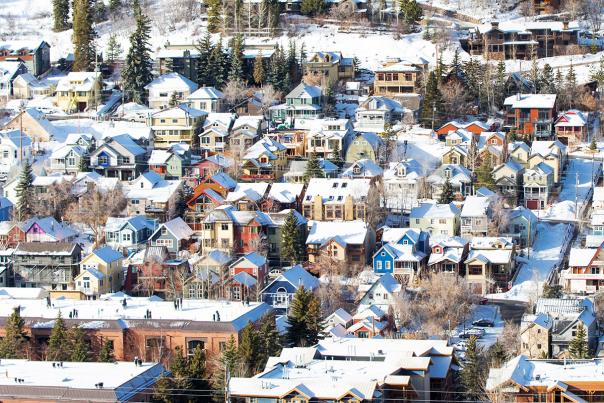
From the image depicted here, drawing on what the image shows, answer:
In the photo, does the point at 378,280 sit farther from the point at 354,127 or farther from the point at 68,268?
the point at 354,127

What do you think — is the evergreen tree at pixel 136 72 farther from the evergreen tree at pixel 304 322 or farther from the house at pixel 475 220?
the evergreen tree at pixel 304 322

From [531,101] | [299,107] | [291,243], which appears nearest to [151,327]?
[291,243]

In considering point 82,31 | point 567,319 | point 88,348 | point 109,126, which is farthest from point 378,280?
point 82,31

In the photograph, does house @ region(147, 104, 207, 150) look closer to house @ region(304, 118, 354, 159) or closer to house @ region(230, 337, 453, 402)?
house @ region(304, 118, 354, 159)

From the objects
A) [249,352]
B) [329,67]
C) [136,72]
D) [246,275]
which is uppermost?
[329,67]

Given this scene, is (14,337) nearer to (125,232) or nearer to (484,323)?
(125,232)

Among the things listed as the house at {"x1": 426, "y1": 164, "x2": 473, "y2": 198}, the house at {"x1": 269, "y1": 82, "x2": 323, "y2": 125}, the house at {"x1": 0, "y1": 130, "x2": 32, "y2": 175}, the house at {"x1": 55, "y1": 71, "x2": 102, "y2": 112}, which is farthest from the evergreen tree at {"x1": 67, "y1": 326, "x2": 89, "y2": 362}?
the house at {"x1": 55, "y1": 71, "x2": 102, "y2": 112}
